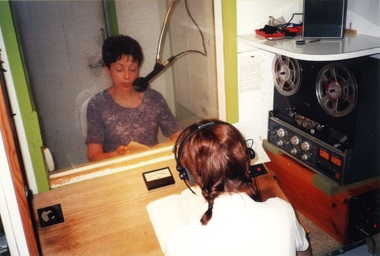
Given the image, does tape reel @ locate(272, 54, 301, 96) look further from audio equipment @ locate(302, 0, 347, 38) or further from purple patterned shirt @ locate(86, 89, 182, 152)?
purple patterned shirt @ locate(86, 89, 182, 152)

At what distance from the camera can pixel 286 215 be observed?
101 cm

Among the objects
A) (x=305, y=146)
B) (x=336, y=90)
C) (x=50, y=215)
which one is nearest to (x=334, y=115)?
(x=336, y=90)

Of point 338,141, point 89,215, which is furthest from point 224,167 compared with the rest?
point 89,215

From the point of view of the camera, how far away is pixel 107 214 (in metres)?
1.43

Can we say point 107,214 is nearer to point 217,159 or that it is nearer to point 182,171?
point 182,171

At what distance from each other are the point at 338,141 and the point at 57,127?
2631mm

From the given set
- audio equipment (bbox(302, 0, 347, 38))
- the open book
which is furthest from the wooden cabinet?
audio equipment (bbox(302, 0, 347, 38))

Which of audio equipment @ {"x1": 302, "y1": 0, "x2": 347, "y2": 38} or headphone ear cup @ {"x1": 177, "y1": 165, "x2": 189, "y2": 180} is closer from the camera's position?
headphone ear cup @ {"x1": 177, "y1": 165, "x2": 189, "y2": 180}

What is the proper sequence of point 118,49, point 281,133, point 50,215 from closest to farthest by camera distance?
point 50,215
point 281,133
point 118,49

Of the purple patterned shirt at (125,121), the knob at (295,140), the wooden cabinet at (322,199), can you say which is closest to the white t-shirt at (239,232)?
the wooden cabinet at (322,199)

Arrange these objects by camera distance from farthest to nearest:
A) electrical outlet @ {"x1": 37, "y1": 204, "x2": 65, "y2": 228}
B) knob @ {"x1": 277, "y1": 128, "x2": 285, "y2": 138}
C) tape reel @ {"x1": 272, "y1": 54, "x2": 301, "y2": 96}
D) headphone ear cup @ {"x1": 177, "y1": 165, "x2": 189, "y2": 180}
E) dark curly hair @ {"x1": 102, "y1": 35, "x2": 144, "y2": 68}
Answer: dark curly hair @ {"x1": 102, "y1": 35, "x2": 144, "y2": 68} < knob @ {"x1": 277, "y1": 128, "x2": 285, "y2": 138} < tape reel @ {"x1": 272, "y1": 54, "x2": 301, "y2": 96} < electrical outlet @ {"x1": 37, "y1": 204, "x2": 65, "y2": 228} < headphone ear cup @ {"x1": 177, "y1": 165, "x2": 189, "y2": 180}

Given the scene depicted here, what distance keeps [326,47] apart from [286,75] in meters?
0.28

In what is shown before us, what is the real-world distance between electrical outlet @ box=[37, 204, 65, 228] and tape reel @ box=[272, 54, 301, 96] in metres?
1.05

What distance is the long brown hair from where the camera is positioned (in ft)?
3.35
